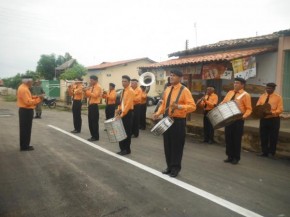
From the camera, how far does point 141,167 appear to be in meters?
6.32

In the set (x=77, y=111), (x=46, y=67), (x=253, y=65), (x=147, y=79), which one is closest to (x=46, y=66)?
(x=46, y=67)

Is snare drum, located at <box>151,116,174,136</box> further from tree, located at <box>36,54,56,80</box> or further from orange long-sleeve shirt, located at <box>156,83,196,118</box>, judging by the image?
tree, located at <box>36,54,56,80</box>

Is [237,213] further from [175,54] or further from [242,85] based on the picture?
[175,54]

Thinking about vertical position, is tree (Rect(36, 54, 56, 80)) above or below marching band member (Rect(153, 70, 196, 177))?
above

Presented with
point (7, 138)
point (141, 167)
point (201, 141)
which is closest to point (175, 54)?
point (201, 141)

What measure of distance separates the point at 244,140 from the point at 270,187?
4227mm

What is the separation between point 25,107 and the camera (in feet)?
25.5

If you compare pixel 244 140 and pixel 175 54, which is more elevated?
pixel 175 54

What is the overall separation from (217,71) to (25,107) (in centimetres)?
782

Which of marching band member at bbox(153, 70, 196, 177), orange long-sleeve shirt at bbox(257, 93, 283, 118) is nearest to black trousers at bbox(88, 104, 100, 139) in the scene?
marching band member at bbox(153, 70, 196, 177)

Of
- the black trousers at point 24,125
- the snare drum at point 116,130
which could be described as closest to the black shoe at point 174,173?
the snare drum at point 116,130

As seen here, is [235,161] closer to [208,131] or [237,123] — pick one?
[237,123]

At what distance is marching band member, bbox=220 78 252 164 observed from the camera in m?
6.79

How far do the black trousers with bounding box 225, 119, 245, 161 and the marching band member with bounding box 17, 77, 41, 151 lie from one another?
486 cm
